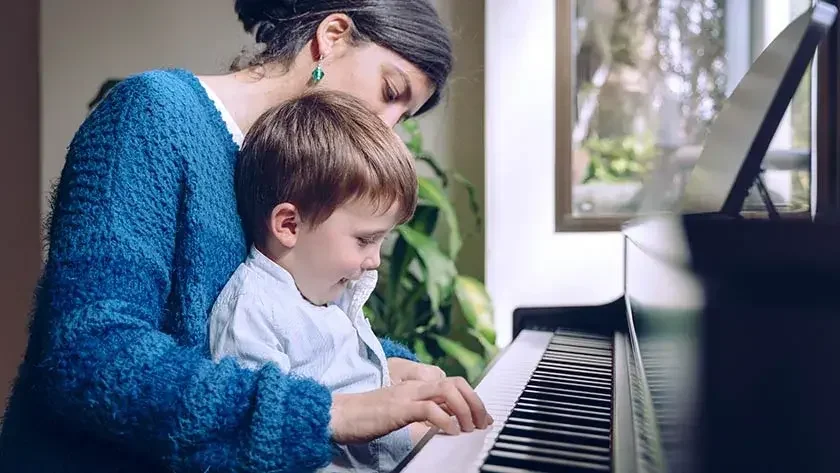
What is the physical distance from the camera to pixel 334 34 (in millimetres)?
1101

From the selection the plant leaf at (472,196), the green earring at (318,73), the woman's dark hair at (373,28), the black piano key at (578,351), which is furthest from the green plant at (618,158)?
the green earring at (318,73)

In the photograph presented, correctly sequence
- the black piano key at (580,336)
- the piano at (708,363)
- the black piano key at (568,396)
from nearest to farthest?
the piano at (708,363), the black piano key at (568,396), the black piano key at (580,336)

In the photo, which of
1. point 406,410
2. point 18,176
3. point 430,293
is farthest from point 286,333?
point 18,176

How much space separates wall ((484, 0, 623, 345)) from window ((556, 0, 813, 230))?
84 mm

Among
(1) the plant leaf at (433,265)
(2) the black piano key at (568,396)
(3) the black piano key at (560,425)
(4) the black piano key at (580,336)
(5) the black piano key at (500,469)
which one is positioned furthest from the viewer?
(1) the plant leaf at (433,265)

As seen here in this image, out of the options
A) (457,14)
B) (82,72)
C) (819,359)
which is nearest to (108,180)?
(819,359)

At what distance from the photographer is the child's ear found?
0.96 metres

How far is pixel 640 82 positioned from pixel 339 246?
1.84 metres

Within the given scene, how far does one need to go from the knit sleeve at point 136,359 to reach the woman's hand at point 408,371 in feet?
1.34

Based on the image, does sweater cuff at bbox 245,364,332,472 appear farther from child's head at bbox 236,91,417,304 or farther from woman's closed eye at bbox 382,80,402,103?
woman's closed eye at bbox 382,80,402,103

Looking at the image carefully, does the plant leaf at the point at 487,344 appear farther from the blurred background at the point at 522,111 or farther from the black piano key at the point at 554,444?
the black piano key at the point at 554,444

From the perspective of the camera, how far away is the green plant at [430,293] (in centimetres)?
214

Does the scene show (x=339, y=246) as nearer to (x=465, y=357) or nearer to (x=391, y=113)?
(x=391, y=113)

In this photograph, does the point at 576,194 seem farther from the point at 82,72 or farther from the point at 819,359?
the point at 819,359
